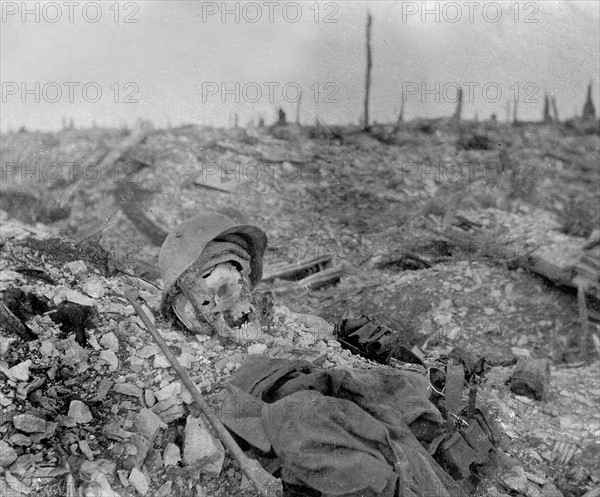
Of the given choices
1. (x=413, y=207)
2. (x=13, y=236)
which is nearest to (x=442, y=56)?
(x=413, y=207)

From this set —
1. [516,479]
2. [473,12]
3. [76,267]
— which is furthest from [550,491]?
[473,12]

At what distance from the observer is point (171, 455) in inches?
109

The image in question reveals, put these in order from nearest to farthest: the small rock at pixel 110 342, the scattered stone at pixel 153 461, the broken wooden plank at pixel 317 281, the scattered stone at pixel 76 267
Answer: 1. the scattered stone at pixel 153 461
2. the small rock at pixel 110 342
3. the scattered stone at pixel 76 267
4. the broken wooden plank at pixel 317 281

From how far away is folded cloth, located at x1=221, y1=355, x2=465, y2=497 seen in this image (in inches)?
92.4

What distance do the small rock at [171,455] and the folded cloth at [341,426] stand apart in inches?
11.8

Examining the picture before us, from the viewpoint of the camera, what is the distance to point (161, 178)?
8.23 meters

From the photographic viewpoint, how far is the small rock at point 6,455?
8.15 ft

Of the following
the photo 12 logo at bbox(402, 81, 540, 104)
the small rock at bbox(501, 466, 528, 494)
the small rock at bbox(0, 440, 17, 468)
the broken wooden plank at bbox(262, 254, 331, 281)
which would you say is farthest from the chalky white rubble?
the photo 12 logo at bbox(402, 81, 540, 104)

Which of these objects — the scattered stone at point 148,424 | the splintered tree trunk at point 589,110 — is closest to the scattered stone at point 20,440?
the scattered stone at point 148,424

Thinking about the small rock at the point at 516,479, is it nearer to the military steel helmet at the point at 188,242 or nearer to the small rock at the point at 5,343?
the military steel helmet at the point at 188,242

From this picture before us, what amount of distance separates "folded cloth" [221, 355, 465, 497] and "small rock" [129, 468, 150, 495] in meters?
0.47

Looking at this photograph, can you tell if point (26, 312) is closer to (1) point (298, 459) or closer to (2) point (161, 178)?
(1) point (298, 459)

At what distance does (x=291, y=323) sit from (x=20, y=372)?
7.87ft

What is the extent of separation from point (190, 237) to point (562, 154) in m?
8.54
